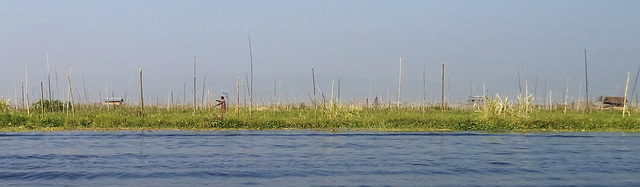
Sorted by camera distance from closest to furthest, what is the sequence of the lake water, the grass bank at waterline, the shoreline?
the lake water < the shoreline < the grass bank at waterline

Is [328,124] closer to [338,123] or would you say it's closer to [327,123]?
[327,123]

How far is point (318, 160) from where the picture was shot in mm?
13320

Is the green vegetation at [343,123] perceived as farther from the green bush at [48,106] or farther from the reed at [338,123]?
the green bush at [48,106]

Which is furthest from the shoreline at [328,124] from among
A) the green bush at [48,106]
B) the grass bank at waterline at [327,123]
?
the green bush at [48,106]

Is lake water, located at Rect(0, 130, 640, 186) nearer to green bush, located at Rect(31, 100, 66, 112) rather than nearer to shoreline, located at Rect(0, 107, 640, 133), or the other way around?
shoreline, located at Rect(0, 107, 640, 133)

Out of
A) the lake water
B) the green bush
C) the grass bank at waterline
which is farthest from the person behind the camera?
the green bush

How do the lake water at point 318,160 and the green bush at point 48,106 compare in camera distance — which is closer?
the lake water at point 318,160

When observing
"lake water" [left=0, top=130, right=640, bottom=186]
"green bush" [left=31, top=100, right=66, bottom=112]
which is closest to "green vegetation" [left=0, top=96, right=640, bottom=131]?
"lake water" [left=0, top=130, right=640, bottom=186]

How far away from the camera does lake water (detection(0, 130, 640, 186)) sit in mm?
10594

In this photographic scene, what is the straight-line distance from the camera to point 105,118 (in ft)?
82.4

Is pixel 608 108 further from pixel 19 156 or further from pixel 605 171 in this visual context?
pixel 19 156

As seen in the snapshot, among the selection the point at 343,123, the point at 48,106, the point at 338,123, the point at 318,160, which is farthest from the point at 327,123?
the point at 48,106

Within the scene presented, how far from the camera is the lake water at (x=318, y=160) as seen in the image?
10594 millimetres

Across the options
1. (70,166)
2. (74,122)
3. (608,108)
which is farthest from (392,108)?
(70,166)
